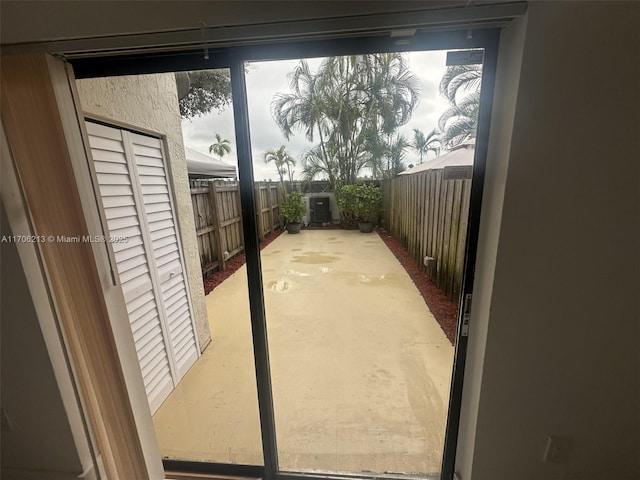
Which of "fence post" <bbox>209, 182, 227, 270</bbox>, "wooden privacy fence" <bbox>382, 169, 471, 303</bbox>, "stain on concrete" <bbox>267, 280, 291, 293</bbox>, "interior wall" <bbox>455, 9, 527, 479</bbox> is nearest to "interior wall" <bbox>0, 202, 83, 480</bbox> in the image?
"fence post" <bbox>209, 182, 227, 270</bbox>

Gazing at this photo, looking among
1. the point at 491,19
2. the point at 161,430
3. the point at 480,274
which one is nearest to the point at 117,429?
the point at 161,430

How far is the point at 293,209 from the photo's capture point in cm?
176

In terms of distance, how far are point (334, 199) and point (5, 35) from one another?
164 cm

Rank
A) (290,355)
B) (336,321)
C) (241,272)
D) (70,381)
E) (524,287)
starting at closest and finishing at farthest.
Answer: (524,287), (70,381), (290,355), (241,272), (336,321)

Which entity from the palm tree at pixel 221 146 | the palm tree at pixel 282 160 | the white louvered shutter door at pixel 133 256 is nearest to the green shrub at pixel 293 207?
the palm tree at pixel 282 160

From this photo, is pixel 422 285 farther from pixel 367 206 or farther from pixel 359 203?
pixel 359 203

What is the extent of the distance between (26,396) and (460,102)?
2120 millimetres

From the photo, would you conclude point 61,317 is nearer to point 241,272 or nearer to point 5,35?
point 5,35

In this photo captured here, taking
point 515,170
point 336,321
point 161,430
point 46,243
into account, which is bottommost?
point 161,430

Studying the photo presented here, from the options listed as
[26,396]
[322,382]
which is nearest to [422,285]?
[322,382]

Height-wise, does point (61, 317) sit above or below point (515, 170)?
below

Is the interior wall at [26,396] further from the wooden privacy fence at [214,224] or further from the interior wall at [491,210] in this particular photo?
the interior wall at [491,210]

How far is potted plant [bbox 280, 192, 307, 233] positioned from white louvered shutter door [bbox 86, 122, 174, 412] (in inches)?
32.7

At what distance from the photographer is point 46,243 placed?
85cm
